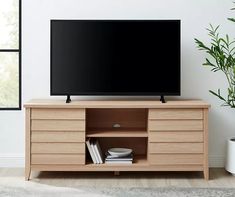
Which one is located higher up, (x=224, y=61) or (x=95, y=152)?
(x=224, y=61)

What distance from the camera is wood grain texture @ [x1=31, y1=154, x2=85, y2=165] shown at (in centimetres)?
A: 379

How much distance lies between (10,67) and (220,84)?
2105 mm

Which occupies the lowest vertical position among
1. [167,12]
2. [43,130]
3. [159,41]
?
[43,130]

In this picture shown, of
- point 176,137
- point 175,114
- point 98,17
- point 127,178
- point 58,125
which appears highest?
point 98,17

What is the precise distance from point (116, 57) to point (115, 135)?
2.35 feet

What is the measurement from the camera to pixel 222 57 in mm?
3938

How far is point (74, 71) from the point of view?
155 inches

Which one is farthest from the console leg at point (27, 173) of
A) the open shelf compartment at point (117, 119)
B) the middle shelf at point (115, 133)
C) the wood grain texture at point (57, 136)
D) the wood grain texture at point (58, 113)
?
the open shelf compartment at point (117, 119)

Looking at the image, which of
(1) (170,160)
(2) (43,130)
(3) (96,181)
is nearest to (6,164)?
(2) (43,130)

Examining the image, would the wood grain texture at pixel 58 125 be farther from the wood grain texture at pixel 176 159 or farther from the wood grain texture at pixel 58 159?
the wood grain texture at pixel 176 159

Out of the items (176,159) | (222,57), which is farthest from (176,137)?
(222,57)

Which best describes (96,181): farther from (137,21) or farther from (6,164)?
(137,21)

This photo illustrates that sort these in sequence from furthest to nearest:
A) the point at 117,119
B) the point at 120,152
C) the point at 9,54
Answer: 1. the point at 9,54
2. the point at 117,119
3. the point at 120,152

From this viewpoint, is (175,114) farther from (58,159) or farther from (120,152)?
(58,159)
